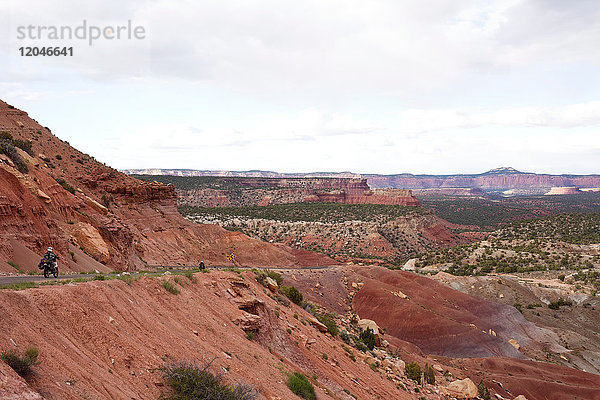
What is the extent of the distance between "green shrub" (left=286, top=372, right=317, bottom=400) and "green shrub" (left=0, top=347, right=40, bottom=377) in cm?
840

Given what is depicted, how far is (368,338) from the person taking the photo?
27.6 metres

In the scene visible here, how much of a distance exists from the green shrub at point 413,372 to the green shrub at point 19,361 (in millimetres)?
23103

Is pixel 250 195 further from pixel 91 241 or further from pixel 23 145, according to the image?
pixel 91 241

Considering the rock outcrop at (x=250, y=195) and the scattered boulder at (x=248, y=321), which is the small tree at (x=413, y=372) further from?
the rock outcrop at (x=250, y=195)

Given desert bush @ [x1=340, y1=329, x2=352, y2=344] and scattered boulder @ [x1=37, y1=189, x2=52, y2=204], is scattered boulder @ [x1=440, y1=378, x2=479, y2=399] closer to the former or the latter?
desert bush @ [x1=340, y1=329, x2=352, y2=344]

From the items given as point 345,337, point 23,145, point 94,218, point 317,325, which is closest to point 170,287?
point 317,325

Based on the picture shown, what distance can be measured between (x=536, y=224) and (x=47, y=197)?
299 ft

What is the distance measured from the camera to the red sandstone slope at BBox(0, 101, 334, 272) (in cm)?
1898

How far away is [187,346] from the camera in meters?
11.1

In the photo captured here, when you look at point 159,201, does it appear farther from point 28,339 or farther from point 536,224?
point 536,224

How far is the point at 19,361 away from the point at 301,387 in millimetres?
9024

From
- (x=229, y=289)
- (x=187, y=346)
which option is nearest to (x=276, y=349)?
(x=229, y=289)

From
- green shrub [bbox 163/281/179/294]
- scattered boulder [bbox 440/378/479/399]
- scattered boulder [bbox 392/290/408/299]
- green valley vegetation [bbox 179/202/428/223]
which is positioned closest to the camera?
green shrub [bbox 163/281/179/294]

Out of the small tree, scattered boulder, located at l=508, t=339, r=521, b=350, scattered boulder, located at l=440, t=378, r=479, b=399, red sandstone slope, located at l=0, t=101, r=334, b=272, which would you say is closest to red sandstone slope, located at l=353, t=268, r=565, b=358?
scattered boulder, located at l=508, t=339, r=521, b=350
